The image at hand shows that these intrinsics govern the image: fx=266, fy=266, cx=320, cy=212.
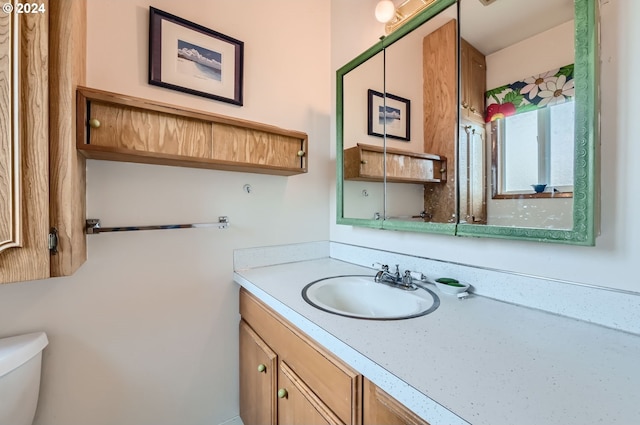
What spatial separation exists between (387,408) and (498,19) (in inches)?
48.9

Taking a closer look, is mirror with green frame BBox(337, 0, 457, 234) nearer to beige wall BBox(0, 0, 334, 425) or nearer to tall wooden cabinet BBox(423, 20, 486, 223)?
tall wooden cabinet BBox(423, 20, 486, 223)

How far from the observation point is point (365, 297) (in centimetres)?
120

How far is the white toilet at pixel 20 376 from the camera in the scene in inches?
30.7

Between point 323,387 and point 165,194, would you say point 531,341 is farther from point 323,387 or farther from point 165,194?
point 165,194

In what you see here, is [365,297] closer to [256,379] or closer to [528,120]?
[256,379]

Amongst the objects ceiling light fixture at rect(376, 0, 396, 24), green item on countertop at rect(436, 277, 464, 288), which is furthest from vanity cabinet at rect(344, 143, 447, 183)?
ceiling light fixture at rect(376, 0, 396, 24)

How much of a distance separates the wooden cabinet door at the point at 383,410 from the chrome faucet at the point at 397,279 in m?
0.51

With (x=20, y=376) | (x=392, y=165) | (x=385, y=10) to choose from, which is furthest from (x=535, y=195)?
(x=20, y=376)

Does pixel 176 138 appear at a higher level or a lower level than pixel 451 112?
lower

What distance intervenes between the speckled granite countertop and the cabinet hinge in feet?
2.31

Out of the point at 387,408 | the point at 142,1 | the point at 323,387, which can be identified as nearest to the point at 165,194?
the point at 142,1

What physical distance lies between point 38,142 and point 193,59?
0.74 meters

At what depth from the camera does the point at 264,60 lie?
4.73 ft

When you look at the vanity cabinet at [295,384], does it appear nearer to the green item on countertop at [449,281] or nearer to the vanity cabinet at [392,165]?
the green item on countertop at [449,281]
